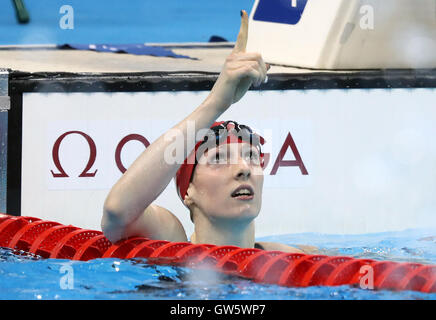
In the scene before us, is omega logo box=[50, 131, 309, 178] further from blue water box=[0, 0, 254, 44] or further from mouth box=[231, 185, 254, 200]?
blue water box=[0, 0, 254, 44]

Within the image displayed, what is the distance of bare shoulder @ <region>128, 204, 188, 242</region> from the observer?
219 centimetres

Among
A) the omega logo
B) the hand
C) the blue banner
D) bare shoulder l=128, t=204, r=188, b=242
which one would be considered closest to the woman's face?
bare shoulder l=128, t=204, r=188, b=242

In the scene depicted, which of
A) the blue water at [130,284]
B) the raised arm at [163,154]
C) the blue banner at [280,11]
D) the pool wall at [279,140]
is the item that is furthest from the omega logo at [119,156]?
the raised arm at [163,154]

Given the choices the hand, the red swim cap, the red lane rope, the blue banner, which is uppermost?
the blue banner

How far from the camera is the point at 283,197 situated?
Result: 3551 millimetres

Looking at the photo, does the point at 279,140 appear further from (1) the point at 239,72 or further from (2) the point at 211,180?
(1) the point at 239,72

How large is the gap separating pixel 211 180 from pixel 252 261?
360 mm

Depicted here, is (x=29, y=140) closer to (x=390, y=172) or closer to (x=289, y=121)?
(x=289, y=121)

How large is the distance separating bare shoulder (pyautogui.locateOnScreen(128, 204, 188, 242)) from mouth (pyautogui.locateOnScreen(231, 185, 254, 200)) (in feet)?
0.76

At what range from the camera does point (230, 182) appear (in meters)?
2.24

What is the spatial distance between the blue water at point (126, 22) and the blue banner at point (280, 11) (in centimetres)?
228

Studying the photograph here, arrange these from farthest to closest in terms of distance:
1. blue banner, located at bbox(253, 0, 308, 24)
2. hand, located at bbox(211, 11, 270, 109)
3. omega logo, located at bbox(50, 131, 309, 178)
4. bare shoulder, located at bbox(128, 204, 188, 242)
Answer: blue banner, located at bbox(253, 0, 308, 24) < omega logo, located at bbox(50, 131, 309, 178) < bare shoulder, located at bbox(128, 204, 188, 242) < hand, located at bbox(211, 11, 270, 109)

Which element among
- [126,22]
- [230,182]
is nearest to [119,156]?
[230,182]

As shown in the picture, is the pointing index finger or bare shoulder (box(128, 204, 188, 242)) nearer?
the pointing index finger
